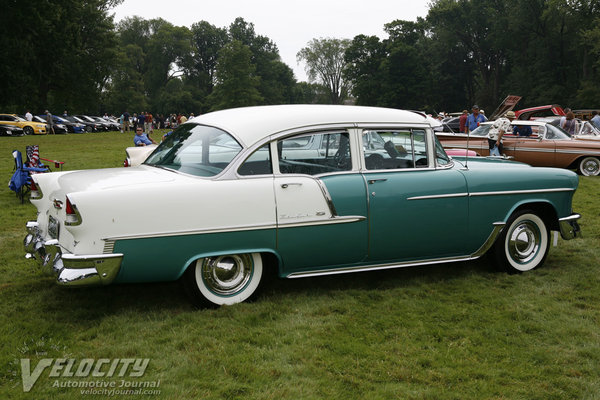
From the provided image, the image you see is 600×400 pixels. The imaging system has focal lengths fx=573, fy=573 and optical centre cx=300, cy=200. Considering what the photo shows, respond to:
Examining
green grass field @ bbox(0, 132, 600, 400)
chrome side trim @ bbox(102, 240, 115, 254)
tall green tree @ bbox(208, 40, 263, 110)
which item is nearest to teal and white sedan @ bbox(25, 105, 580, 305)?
chrome side trim @ bbox(102, 240, 115, 254)

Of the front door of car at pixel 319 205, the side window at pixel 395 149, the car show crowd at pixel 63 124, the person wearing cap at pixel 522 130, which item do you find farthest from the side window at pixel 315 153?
the car show crowd at pixel 63 124

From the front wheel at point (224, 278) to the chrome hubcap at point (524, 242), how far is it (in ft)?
9.29

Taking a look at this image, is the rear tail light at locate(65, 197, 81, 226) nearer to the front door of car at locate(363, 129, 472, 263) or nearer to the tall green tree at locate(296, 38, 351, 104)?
the front door of car at locate(363, 129, 472, 263)

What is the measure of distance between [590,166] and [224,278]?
12.6 meters

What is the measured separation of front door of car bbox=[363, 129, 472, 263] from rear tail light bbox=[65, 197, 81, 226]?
2.45 m

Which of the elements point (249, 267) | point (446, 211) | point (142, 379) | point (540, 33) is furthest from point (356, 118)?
point (540, 33)

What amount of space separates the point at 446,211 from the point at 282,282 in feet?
5.79

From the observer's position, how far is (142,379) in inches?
145

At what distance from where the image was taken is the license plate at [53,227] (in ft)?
15.3

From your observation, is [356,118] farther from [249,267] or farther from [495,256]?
[495,256]

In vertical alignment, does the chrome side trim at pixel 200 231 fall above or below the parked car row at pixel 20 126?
below

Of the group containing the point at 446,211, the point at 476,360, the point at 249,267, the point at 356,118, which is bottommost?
the point at 476,360

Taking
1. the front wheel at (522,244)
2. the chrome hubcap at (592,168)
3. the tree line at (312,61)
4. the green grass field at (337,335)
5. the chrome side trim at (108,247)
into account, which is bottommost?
the green grass field at (337,335)

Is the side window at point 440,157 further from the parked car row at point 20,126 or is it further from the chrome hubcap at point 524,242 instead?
the parked car row at point 20,126
